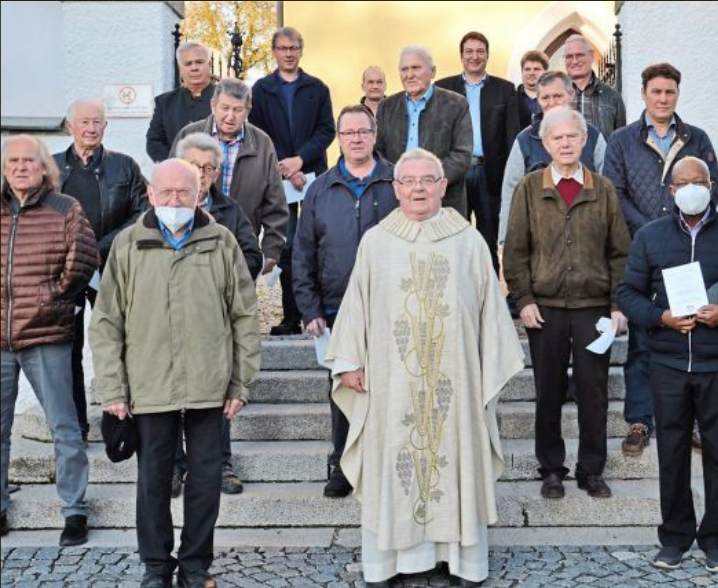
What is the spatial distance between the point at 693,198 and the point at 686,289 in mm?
420

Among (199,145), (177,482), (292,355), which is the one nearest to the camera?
(199,145)

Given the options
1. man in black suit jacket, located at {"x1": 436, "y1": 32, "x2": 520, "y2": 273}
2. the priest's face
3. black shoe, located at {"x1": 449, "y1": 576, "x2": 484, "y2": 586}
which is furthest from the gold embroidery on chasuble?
man in black suit jacket, located at {"x1": 436, "y1": 32, "x2": 520, "y2": 273}

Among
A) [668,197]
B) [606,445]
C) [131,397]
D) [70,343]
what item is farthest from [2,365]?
[668,197]

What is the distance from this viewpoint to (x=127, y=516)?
6023 mm

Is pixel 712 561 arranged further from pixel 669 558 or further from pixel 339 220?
pixel 339 220

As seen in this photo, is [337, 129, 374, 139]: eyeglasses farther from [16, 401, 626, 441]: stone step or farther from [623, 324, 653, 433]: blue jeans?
[623, 324, 653, 433]: blue jeans

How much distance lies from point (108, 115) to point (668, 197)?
12.7 feet

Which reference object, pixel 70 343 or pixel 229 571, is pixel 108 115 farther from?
pixel 229 571

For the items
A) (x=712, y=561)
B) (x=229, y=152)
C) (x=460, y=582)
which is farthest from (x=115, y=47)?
(x=712, y=561)

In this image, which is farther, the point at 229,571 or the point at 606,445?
the point at 606,445

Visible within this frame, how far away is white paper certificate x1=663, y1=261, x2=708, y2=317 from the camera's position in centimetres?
518

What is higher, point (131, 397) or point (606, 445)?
point (131, 397)

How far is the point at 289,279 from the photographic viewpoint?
7668mm

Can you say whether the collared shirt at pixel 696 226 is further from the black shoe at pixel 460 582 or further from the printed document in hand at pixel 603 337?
the black shoe at pixel 460 582
